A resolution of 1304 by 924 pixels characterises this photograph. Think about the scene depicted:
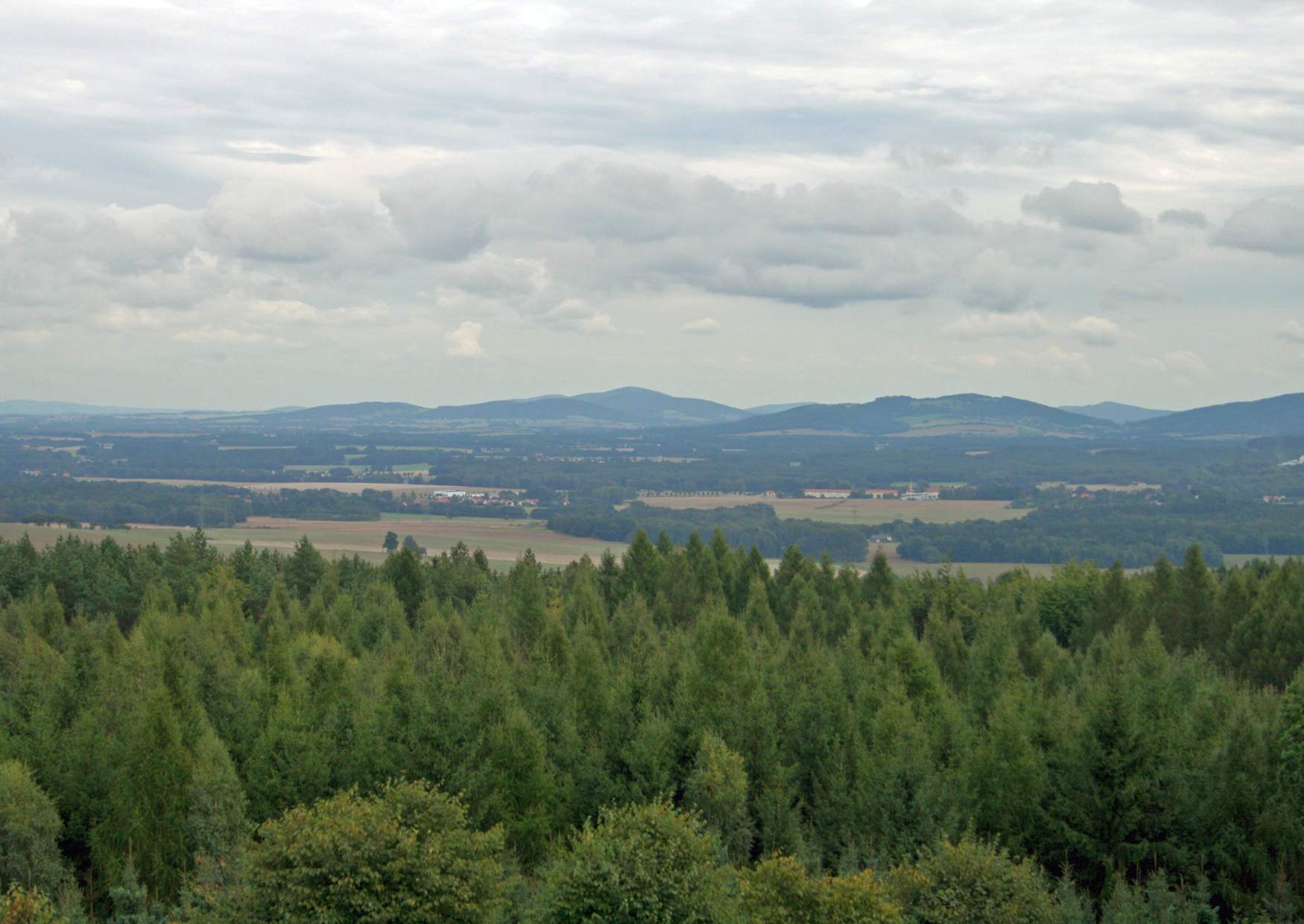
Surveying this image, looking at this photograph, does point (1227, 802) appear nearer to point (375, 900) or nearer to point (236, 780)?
point (375, 900)

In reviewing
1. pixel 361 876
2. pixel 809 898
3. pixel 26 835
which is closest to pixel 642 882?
pixel 809 898

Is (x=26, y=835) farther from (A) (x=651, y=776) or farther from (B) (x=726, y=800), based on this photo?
(B) (x=726, y=800)

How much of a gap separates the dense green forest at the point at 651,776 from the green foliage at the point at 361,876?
0.11 meters

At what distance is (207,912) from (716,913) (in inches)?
690

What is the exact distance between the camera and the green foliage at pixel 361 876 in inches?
1391

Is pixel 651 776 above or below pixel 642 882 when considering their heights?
below

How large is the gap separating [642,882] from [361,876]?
800cm

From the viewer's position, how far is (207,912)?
40.6 m

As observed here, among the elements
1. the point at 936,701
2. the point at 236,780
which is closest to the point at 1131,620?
the point at 936,701

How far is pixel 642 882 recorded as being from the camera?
3384cm

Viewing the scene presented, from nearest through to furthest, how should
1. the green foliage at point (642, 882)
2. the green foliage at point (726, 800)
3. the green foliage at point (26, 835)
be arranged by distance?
the green foliage at point (642, 882), the green foliage at point (26, 835), the green foliage at point (726, 800)

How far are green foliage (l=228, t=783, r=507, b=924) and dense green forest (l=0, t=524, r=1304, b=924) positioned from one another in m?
0.11

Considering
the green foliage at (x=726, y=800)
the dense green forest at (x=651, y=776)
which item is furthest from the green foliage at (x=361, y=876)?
the green foliage at (x=726, y=800)

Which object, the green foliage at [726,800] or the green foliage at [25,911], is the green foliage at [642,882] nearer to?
the green foliage at [25,911]
